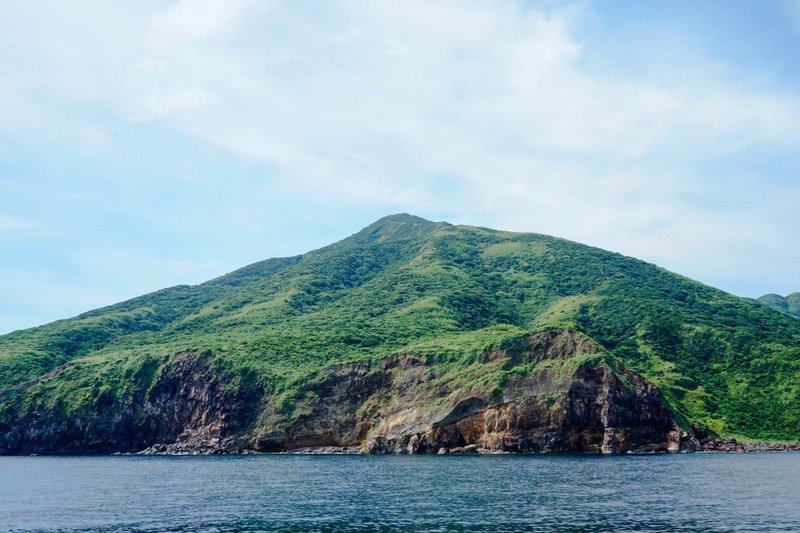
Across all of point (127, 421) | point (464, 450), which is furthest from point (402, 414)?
point (127, 421)

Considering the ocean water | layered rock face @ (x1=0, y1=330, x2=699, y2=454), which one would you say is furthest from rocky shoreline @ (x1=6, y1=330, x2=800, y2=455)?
the ocean water

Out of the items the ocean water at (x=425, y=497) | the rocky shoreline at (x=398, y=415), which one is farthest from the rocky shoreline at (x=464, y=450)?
the ocean water at (x=425, y=497)

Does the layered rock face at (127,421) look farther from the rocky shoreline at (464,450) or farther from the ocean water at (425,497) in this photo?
the ocean water at (425,497)

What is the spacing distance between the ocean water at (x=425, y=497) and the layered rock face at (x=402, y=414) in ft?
71.4

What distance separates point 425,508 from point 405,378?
91.5 metres

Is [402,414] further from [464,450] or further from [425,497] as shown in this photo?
[425,497]

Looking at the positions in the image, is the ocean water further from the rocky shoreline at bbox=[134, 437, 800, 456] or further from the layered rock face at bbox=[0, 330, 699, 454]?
the rocky shoreline at bbox=[134, 437, 800, 456]

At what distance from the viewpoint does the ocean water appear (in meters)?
48.3

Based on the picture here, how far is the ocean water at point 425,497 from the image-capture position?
48312mm

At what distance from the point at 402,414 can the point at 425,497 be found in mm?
76578

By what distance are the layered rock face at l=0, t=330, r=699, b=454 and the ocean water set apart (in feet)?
71.4

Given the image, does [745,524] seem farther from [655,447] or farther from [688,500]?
[655,447]

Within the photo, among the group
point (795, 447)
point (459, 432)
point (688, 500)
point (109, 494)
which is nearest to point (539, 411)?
point (459, 432)

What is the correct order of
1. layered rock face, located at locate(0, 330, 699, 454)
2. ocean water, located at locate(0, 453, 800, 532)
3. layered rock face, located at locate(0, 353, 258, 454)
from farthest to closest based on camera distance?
layered rock face, located at locate(0, 353, 258, 454) < layered rock face, located at locate(0, 330, 699, 454) < ocean water, located at locate(0, 453, 800, 532)
